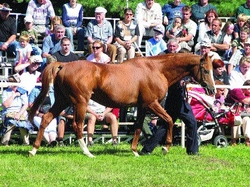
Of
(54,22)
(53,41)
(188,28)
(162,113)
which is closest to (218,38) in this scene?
(188,28)

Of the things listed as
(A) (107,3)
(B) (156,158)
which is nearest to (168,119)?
(B) (156,158)

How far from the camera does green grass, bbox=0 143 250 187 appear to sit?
12.5 m

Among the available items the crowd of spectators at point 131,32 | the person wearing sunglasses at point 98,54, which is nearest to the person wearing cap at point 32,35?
the crowd of spectators at point 131,32

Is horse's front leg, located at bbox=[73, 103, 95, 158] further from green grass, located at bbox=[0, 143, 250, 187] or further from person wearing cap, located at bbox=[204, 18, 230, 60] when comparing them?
person wearing cap, located at bbox=[204, 18, 230, 60]

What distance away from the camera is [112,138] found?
16.6 metres

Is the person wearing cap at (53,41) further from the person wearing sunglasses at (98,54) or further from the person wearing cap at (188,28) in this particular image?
the person wearing cap at (188,28)

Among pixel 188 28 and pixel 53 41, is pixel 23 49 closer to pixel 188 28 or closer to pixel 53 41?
pixel 53 41

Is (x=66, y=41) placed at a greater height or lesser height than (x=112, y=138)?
greater

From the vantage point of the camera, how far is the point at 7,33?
20188 mm

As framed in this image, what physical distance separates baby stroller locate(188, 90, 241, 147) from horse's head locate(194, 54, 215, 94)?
4.65ft

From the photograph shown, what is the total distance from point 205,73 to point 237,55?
523 centimetres

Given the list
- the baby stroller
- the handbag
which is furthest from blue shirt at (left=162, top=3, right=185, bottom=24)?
the handbag

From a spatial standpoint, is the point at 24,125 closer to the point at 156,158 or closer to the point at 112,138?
the point at 112,138

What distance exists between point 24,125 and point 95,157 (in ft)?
8.46
